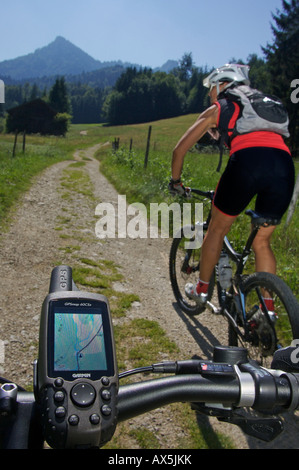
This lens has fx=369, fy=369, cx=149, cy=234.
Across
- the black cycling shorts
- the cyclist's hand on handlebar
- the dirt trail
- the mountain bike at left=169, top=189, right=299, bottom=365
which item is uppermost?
the black cycling shorts

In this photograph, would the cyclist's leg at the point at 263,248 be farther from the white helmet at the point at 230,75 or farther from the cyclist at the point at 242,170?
the white helmet at the point at 230,75

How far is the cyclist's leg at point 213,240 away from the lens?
11.0 feet

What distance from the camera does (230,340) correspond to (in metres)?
3.58

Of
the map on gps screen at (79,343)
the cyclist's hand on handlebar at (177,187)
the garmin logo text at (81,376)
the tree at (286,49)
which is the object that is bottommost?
the garmin logo text at (81,376)

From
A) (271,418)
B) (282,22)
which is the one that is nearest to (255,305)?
(271,418)

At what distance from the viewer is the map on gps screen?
101cm

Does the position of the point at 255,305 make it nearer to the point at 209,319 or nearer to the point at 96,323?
the point at 209,319

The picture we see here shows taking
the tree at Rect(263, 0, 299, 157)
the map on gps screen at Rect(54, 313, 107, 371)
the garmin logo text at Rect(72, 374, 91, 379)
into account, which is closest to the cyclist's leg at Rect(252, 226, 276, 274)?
the map on gps screen at Rect(54, 313, 107, 371)

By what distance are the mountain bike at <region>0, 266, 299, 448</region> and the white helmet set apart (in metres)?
2.82

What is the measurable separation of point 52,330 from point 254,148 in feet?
7.98

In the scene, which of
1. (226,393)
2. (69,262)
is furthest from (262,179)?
(69,262)

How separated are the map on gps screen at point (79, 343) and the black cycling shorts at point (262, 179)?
224cm

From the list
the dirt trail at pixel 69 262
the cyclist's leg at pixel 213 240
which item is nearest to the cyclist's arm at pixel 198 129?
the cyclist's leg at pixel 213 240

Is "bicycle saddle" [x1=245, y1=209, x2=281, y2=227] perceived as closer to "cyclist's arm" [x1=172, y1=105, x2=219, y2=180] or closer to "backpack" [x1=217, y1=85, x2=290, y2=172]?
"backpack" [x1=217, y1=85, x2=290, y2=172]
